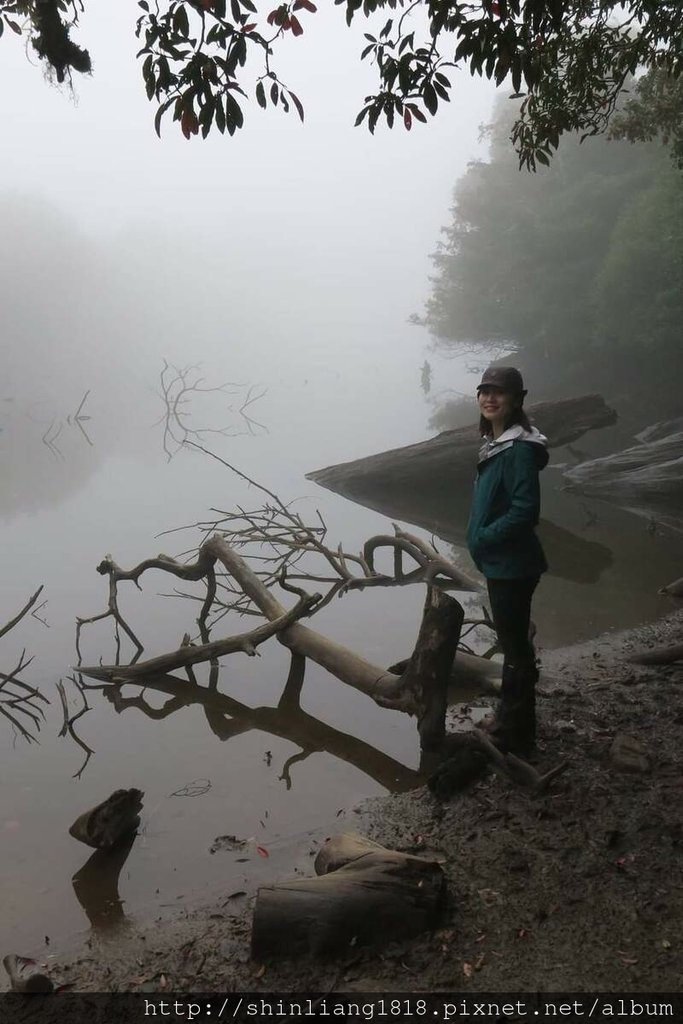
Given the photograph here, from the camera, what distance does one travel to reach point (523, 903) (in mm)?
3064

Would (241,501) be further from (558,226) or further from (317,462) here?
(558,226)

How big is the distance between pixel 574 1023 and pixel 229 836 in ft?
7.70

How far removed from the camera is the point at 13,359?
43.7 m

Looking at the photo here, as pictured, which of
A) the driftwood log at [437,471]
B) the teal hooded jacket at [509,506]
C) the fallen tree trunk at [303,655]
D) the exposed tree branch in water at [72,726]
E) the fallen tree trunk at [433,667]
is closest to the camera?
the teal hooded jacket at [509,506]

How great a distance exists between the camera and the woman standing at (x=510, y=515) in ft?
11.8

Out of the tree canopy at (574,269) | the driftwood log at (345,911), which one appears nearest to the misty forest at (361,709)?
the driftwood log at (345,911)

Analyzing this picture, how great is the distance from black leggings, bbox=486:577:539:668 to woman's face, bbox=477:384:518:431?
0.77 metres

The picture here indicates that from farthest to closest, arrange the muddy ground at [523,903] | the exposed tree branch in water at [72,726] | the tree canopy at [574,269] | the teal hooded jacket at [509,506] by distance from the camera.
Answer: the tree canopy at [574,269]
the exposed tree branch in water at [72,726]
the teal hooded jacket at [509,506]
the muddy ground at [523,903]

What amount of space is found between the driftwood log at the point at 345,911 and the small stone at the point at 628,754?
136 centimetres

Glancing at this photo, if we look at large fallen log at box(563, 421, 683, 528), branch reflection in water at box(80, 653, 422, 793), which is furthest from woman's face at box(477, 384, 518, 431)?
large fallen log at box(563, 421, 683, 528)

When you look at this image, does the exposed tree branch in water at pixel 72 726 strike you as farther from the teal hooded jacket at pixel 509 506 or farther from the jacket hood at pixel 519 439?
the jacket hood at pixel 519 439

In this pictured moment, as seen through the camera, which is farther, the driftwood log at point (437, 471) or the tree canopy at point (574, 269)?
the tree canopy at point (574, 269)

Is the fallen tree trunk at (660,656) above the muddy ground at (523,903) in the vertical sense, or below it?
below

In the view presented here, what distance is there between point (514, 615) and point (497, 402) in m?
1.02
